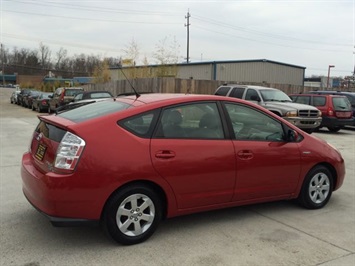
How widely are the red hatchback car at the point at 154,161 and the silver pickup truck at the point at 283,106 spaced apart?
9580 millimetres

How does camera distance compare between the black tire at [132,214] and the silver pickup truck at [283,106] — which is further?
the silver pickup truck at [283,106]

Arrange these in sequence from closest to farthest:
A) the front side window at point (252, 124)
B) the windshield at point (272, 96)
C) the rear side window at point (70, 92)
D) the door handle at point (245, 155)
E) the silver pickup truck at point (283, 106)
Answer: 1. the door handle at point (245, 155)
2. the front side window at point (252, 124)
3. the silver pickup truck at point (283, 106)
4. the windshield at point (272, 96)
5. the rear side window at point (70, 92)

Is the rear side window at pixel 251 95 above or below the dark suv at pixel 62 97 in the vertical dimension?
above

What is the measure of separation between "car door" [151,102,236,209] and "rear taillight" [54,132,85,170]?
2.45ft

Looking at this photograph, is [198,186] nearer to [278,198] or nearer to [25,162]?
[278,198]

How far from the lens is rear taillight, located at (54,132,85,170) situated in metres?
3.63

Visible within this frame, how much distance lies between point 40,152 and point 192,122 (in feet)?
5.52

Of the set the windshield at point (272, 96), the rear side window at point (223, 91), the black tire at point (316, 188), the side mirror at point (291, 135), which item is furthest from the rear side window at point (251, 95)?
the side mirror at point (291, 135)

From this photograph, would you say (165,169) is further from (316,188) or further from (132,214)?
(316,188)

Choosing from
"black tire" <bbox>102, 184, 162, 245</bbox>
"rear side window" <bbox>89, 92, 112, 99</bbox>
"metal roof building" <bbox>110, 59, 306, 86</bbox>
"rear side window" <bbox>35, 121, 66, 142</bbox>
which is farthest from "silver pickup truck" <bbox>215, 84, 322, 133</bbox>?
"metal roof building" <bbox>110, 59, 306, 86</bbox>

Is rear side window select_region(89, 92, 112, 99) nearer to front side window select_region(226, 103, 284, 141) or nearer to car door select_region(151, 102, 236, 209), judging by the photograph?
front side window select_region(226, 103, 284, 141)

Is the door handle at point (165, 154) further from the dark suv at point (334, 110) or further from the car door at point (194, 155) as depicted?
the dark suv at point (334, 110)

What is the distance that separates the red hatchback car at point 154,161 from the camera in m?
3.68

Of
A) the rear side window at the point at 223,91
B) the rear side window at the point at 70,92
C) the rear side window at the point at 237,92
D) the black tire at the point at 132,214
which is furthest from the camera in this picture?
the rear side window at the point at 70,92
